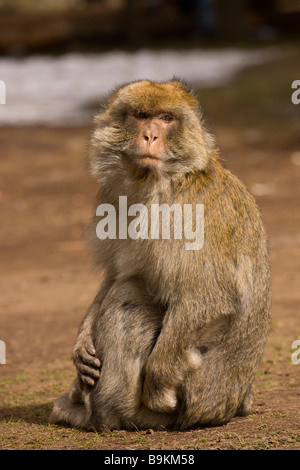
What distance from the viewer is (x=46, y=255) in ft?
38.1

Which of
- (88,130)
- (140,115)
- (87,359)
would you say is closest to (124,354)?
(87,359)

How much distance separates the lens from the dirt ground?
5.03 meters

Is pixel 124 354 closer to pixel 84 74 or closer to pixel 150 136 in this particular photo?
pixel 150 136

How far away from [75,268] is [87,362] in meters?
5.70

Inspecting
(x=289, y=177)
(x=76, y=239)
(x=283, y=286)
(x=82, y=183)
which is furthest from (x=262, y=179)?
(x=283, y=286)

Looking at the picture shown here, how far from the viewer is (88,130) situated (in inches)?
683

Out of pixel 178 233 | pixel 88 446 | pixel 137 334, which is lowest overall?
pixel 88 446

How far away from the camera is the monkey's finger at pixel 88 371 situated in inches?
201

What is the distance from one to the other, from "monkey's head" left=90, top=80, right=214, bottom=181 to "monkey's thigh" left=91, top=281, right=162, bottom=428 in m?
0.69

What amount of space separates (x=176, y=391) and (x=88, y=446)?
1.95 feet

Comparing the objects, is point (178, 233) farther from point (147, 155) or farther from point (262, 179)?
point (262, 179)

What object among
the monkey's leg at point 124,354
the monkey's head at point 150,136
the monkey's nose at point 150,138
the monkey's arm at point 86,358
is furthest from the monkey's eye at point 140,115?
the monkey's arm at point 86,358

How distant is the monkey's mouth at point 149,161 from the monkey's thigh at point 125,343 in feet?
2.31

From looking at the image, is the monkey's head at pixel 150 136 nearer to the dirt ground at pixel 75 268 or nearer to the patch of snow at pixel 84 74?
the dirt ground at pixel 75 268
